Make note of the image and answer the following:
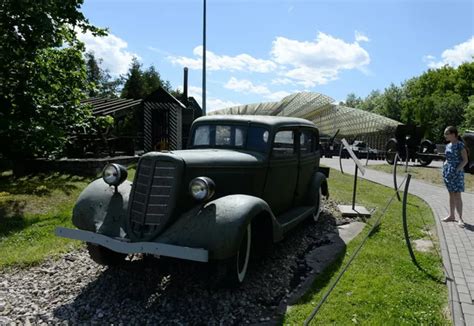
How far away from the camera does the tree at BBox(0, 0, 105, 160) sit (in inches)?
333

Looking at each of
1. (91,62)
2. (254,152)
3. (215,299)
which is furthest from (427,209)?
(91,62)

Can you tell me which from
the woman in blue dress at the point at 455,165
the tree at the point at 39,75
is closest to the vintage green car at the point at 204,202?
the woman in blue dress at the point at 455,165

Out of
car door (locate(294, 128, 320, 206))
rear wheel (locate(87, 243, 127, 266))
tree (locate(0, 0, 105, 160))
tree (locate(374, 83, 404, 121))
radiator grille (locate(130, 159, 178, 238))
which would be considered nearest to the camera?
radiator grille (locate(130, 159, 178, 238))

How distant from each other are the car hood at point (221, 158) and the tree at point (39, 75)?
6.01m

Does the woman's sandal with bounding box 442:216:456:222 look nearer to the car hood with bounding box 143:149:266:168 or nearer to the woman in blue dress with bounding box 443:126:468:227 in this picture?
the woman in blue dress with bounding box 443:126:468:227

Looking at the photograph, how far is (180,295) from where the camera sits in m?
3.94

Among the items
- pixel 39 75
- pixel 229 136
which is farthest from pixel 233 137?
pixel 39 75

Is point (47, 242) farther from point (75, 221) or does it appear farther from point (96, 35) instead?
point (96, 35)

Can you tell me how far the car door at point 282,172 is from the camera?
5.21 meters

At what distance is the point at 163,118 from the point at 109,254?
16.7 metres

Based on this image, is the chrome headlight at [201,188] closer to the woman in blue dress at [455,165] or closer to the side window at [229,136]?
the side window at [229,136]

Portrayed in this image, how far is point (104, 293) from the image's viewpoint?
3.95 metres

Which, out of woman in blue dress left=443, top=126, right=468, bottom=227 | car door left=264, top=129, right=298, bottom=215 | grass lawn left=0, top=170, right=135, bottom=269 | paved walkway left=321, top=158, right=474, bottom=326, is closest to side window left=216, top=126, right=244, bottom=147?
car door left=264, top=129, right=298, bottom=215

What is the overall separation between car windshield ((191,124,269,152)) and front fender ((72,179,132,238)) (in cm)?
140
